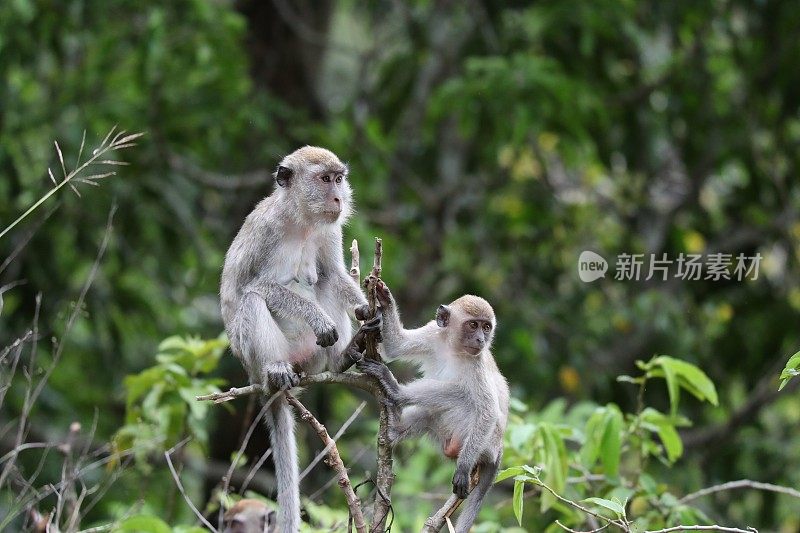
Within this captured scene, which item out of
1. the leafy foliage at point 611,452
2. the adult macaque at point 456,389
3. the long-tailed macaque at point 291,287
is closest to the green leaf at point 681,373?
the leafy foliage at point 611,452

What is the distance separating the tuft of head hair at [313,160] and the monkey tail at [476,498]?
188 centimetres

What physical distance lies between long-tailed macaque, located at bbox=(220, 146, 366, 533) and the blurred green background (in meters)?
3.46

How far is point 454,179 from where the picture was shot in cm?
1261

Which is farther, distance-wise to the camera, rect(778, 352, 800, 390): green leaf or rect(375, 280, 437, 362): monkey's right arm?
rect(375, 280, 437, 362): monkey's right arm

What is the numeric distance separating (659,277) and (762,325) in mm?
1239

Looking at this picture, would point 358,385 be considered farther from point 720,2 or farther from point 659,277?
point 720,2

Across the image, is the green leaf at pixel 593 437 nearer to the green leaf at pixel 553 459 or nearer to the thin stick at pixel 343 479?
the green leaf at pixel 553 459

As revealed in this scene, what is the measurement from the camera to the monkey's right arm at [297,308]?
551 centimetres

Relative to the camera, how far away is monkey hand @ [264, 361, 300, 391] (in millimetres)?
5355

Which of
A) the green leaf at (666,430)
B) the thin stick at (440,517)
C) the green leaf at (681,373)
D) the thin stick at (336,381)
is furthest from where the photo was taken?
the green leaf at (666,430)

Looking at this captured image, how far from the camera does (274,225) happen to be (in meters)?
6.09

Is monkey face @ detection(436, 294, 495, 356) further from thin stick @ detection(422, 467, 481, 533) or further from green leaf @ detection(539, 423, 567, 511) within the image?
thin stick @ detection(422, 467, 481, 533)

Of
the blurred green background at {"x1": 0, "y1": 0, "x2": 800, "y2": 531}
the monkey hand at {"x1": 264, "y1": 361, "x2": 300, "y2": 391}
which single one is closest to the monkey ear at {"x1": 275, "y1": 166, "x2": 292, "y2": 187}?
the monkey hand at {"x1": 264, "y1": 361, "x2": 300, "y2": 391}

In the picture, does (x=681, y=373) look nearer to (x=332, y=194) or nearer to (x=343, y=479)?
(x=332, y=194)
